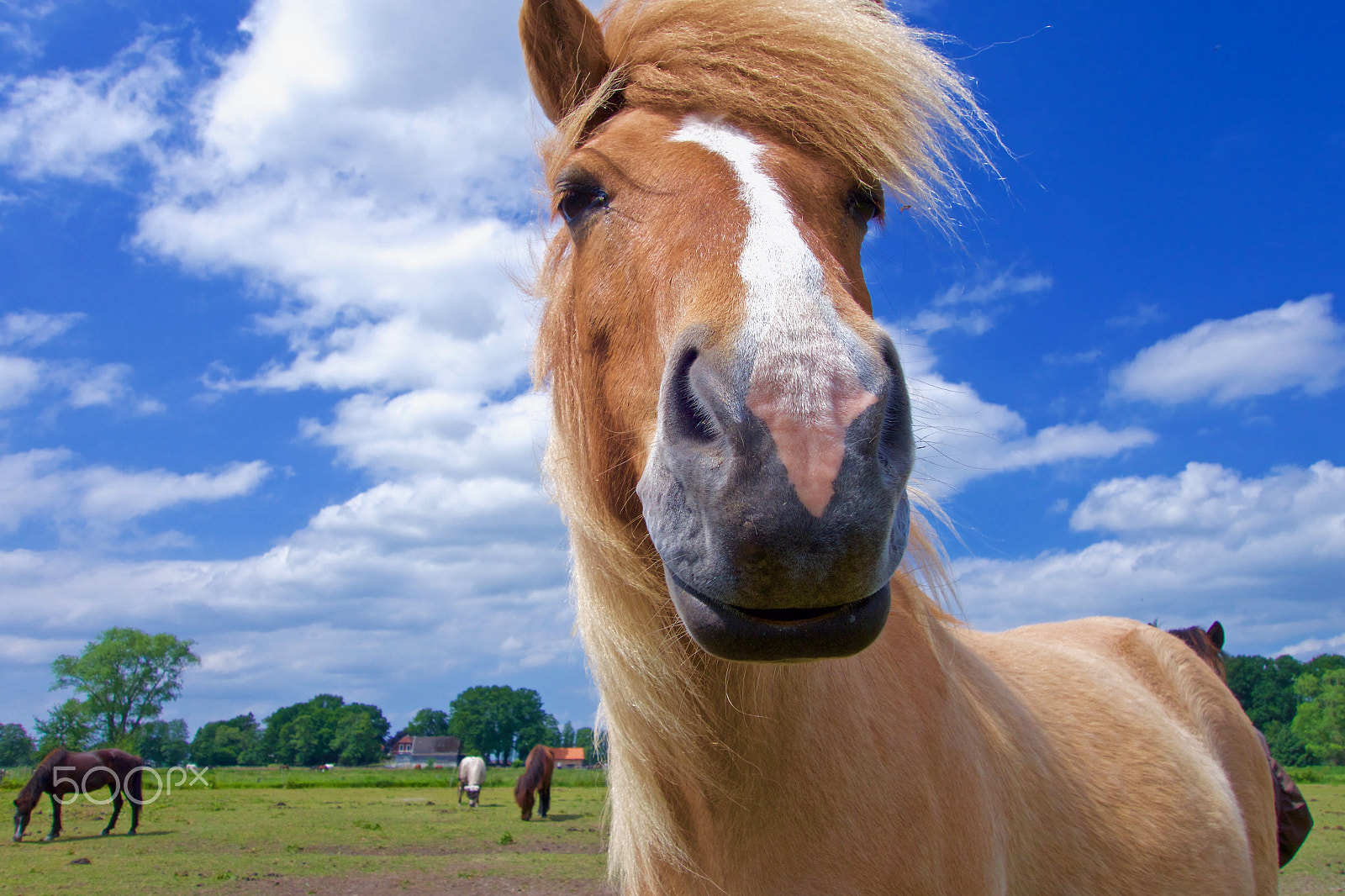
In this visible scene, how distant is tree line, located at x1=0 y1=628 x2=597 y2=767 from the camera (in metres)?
55.8

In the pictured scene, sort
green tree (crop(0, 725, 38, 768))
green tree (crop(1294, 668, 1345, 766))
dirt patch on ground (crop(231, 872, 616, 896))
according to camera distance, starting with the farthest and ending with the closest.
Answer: green tree (crop(1294, 668, 1345, 766)) → green tree (crop(0, 725, 38, 768)) → dirt patch on ground (crop(231, 872, 616, 896))

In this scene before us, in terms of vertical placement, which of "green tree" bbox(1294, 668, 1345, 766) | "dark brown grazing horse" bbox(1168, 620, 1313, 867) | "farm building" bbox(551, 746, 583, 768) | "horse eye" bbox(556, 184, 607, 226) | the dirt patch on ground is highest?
"horse eye" bbox(556, 184, 607, 226)

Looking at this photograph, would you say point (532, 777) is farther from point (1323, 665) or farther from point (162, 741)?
point (1323, 665)

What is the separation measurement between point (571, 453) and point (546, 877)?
10.6m

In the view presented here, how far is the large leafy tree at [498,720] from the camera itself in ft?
242

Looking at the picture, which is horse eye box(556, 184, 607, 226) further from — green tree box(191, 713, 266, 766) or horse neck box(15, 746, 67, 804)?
green tree box(191, 713, 266, 766)

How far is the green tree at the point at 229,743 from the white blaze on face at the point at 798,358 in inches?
3558

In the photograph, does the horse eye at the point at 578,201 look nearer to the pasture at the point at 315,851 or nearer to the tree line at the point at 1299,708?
the pasture at the point at 315,851

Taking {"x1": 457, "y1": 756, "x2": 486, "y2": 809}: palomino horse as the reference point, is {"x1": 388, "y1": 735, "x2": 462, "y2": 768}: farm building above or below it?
below

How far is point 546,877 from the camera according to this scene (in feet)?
34.0

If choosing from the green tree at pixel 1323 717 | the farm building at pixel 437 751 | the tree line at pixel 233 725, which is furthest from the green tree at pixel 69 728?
the green tree at pixel 1323 717

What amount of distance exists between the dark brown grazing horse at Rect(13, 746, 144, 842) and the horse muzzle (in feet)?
69.2

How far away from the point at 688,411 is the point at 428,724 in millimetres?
108735

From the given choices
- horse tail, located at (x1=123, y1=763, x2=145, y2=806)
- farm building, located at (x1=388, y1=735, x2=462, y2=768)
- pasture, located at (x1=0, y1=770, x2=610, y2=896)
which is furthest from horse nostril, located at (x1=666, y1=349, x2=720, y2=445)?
farm building, located at (x1=388, y1=735, x2=462, y2=768)
